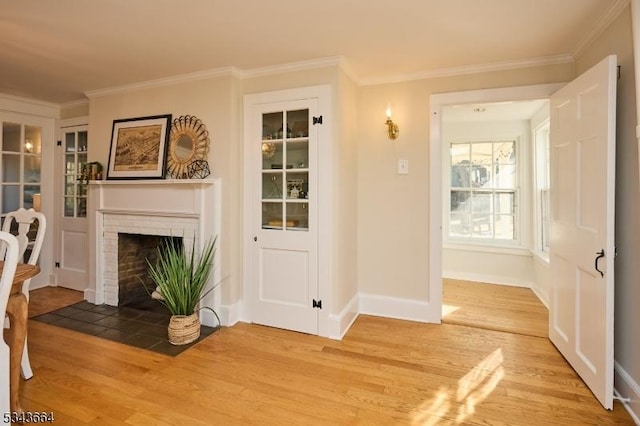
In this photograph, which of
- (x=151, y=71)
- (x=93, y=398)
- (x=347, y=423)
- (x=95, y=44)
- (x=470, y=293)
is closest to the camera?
(x=347, y=423)

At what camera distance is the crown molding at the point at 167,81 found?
3.03 meters

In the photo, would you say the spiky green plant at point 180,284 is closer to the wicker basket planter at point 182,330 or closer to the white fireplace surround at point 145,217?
the wicker basket planter at point 182,330

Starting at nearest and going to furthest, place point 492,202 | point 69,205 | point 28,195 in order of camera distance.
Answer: point 28,195, point 69,205, point 492,202

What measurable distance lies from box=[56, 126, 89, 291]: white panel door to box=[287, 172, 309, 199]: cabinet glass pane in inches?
111

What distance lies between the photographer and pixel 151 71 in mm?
3078

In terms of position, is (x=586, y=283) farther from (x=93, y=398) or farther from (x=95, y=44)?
(x=95, y=44)

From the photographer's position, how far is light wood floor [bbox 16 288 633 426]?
1845mm

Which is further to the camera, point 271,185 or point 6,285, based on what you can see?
point 271,185

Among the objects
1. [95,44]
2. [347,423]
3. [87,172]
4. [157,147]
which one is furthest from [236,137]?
[347,423]

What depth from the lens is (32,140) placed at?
13.7ft

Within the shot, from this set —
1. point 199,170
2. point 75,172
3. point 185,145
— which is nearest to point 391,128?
point 199,170

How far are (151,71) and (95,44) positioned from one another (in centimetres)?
56

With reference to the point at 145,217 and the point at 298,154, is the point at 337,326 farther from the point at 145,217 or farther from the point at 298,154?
the point at 145,217

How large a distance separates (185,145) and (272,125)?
903mm
